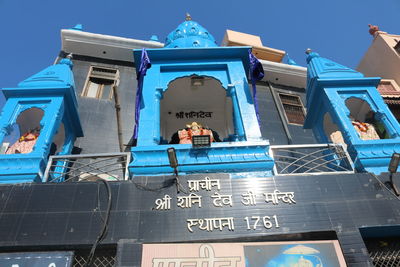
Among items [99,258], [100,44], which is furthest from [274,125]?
[99,258]

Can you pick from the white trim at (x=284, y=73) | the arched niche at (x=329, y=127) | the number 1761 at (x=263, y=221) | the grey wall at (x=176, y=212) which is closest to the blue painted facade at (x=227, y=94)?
the grey wall at (x=176, y=212)

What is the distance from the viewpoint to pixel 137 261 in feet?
15.5

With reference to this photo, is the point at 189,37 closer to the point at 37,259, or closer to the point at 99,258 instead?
the point at 99,258

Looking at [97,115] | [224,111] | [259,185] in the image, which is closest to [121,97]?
[97,115]

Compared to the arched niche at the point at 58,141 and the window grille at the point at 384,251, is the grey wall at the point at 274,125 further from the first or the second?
the arched niche at the point at 58,141

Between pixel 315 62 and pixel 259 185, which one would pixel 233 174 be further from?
pixel 315 62

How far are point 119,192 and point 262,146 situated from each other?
2.78 meters

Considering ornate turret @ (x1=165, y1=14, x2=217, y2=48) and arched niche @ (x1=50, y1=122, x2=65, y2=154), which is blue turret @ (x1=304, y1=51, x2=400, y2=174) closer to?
ornate turret @ (x1=165, y1=14, x2=217, y2=48)

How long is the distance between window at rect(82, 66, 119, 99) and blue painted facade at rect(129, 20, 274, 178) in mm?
2813

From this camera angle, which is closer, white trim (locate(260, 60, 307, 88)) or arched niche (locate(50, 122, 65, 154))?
arched niche (locate(50, 122, 65, 154))

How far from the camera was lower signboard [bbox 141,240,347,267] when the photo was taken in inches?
186

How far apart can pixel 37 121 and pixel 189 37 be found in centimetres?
471

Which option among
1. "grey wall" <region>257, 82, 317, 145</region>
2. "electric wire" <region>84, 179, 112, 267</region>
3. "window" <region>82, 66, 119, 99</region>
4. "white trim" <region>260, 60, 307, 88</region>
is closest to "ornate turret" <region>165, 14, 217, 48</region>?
"window" <region>82, 66, 119, 99</region>

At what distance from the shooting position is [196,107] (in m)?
10.1
